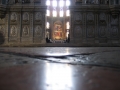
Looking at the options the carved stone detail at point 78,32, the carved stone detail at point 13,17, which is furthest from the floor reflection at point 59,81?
the carved stone detail at point 13,17

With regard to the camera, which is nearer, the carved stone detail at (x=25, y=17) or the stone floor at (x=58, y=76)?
the stone floor at (x=58, y=76)

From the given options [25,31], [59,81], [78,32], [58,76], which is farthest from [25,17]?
[59,81]

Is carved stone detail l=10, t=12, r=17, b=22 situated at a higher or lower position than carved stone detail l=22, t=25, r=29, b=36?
higher

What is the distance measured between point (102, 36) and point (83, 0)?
403 cm

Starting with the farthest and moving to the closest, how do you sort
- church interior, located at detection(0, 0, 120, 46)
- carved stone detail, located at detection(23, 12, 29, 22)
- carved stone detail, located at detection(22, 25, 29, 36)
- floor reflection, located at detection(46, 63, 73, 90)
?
1. carved stone detail, located at detection(23, 12, 29, 22)
2. carved stone detail, located at detection(22, 25, 29, 36)
3. church interior, located at detection(0, 0, 120, 46)
4. floor reflection, located at detection(46, 63, 73, 90)

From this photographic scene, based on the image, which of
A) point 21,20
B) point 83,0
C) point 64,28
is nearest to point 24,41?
point 21,20

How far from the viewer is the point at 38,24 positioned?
1499cm

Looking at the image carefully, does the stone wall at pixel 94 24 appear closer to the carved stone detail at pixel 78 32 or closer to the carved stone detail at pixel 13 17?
the carved stone detail at pixel 78 32

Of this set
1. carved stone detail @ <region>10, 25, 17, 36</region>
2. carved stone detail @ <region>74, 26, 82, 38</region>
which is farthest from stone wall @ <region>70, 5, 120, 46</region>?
carved stone detail @ <region>10, 25, 17, 36</region>

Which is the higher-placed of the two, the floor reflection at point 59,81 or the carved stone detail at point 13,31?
the carved stone detail at point 13,31

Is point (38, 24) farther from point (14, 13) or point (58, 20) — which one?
point (58, 20)

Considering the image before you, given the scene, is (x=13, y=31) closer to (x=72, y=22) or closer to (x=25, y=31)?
(x=25, y=31)

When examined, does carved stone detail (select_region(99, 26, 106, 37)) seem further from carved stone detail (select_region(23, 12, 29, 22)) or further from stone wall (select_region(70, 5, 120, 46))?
carved stone detail (select_region(23, 12, 29, 22))

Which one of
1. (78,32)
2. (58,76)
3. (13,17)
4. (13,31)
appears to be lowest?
(58,76)
